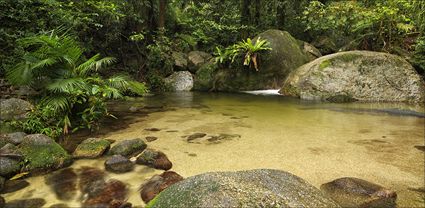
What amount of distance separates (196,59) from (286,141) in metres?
9.95

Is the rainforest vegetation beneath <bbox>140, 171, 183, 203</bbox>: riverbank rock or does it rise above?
above

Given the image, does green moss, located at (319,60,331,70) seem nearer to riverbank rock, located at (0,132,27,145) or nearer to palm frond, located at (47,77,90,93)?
palm frond, located at (47,77,90,93)

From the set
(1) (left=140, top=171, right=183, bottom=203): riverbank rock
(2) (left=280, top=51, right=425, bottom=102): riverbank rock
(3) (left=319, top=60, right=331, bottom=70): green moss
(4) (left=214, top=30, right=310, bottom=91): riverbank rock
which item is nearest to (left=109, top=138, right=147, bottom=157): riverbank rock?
(1) (left=140, top=171, right=183, bottom=203): riverbank rock

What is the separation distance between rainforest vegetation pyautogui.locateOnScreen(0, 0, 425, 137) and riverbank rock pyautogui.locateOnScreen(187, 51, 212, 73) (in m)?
0.63

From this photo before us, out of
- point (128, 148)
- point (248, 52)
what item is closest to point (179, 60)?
point (248, 52)

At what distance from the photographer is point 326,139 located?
5.12m

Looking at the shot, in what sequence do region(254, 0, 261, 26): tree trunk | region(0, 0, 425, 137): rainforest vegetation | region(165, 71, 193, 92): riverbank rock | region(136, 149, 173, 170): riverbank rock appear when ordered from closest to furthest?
region(136, 149, 173, 170): riverbank rock → region(0, 0, 425, 137): rainforest vegetation → region(165, 71, 193, 92): riverbank rock → region(254, 0, 261, 26): tree trunk

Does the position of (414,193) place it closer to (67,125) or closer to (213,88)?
(67,125)

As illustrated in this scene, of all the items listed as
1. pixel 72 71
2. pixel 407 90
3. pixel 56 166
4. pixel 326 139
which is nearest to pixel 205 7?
pixel 407 90

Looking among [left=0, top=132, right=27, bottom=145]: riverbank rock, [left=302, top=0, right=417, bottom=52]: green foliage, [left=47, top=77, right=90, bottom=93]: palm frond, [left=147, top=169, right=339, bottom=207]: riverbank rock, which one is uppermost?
[left=302, top=0, right=417, bottom=52]: green foliage

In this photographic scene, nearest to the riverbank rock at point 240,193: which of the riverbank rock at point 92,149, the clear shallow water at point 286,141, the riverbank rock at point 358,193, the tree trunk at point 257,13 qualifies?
the riverbank rock at point 358,193

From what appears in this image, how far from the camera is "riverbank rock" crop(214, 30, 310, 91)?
12492 millimetres

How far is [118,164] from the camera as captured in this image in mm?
3900

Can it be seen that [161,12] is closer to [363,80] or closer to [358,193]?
[363,80]
